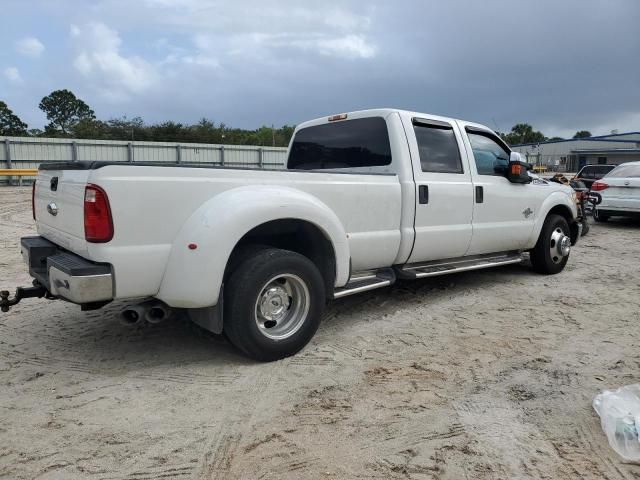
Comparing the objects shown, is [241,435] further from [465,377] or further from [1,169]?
[1,169]

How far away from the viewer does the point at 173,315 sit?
4.91 m

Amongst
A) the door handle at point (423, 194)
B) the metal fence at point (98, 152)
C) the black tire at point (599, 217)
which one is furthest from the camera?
the metal fence at point (98, 152)

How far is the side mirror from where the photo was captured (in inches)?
232

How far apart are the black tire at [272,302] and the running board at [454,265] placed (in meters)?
1.28

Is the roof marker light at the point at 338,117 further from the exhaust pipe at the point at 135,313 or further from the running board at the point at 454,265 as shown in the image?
the exhaust pipe at the point at 135,313

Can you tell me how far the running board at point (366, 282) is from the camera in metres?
4.35

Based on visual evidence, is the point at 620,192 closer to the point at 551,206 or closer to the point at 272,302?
the point at 551,206

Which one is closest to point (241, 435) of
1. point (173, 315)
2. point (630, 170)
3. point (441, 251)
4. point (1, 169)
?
point (173, 315)

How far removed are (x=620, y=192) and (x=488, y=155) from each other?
8168mm

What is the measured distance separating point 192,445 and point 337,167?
3.40 metres

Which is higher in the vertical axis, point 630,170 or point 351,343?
point 630,170

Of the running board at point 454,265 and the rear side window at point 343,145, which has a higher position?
the rear side window at point 343,145

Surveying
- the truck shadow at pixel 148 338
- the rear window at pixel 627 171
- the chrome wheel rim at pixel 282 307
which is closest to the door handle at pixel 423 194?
the truck shadow at pixel 148 338

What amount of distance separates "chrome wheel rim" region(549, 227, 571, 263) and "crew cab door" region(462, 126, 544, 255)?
64 cm
